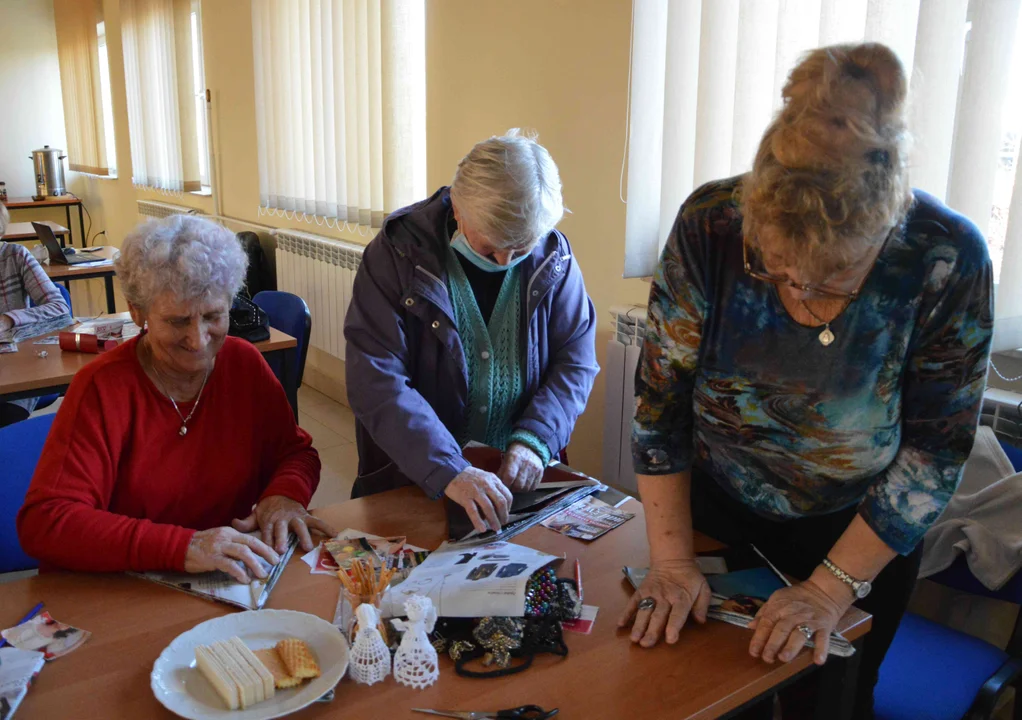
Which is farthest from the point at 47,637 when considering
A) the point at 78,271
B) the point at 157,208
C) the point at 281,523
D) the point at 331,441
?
the point at 157,208

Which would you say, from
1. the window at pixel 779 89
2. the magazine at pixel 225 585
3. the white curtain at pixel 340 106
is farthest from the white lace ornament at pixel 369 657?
the white curtain at pixel 340 106

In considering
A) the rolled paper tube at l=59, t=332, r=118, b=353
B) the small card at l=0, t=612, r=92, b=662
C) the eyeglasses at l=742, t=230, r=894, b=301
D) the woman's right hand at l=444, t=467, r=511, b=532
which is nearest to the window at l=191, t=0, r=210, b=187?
the rolled paper tube at l=59, t=332, r=118, b=353

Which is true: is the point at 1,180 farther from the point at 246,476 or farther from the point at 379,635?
the point at 379,635

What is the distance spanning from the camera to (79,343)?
2.88 meters

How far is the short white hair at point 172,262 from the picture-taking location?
5.05ft

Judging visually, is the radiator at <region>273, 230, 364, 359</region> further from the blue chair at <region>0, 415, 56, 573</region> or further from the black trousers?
the black trousers

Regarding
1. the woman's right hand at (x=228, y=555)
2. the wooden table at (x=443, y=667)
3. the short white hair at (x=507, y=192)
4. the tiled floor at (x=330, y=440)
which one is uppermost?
the short white hair at (x=507, y=192)

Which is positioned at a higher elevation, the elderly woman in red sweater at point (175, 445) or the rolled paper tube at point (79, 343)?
the elderly woman in red sweater at point (175, 445)

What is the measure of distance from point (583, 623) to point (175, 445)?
848 mm

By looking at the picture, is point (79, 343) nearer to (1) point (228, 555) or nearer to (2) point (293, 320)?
(2) point (293, 320)

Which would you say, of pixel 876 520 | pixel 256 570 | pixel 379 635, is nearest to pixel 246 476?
pixel 256 570

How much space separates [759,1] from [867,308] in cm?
144

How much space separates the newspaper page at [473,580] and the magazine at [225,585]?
0.68 ft

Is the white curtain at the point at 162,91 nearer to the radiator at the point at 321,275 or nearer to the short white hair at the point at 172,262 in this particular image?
the radiator at the point at 321,275
